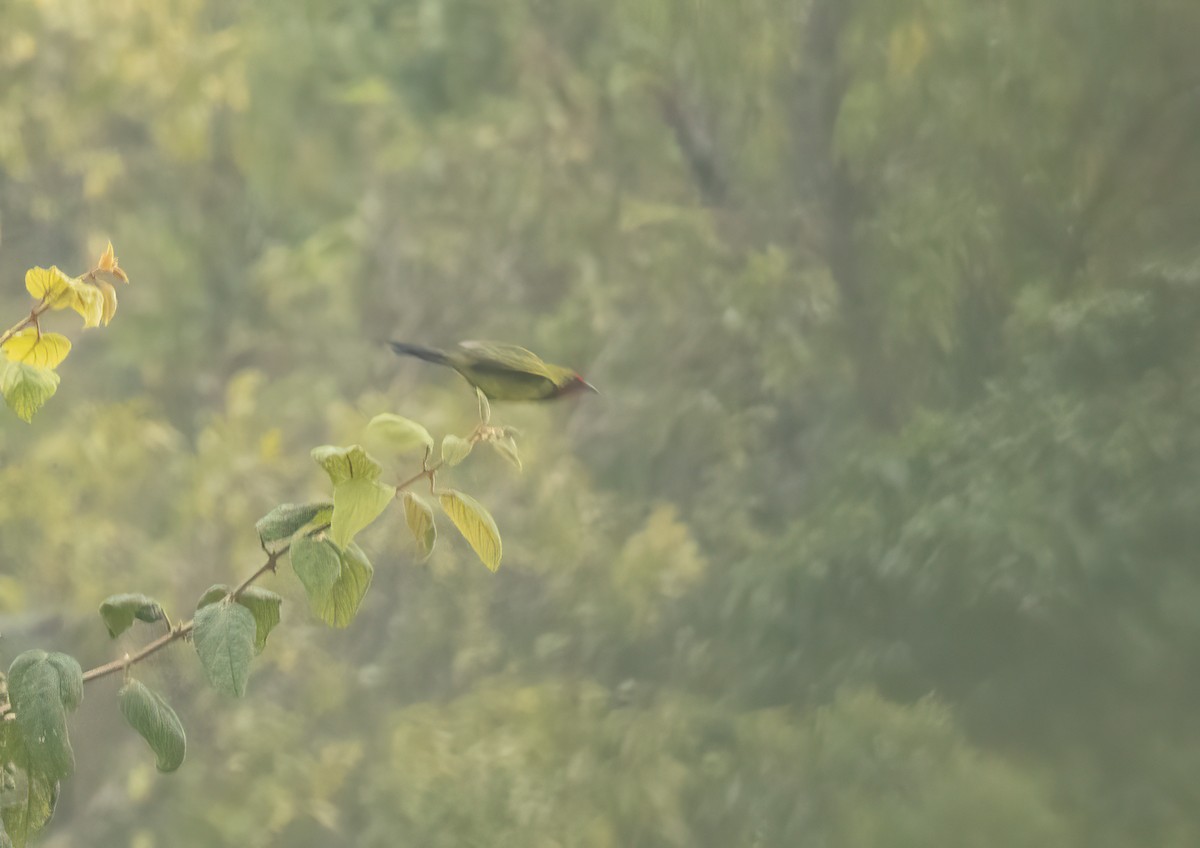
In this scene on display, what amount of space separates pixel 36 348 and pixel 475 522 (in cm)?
26

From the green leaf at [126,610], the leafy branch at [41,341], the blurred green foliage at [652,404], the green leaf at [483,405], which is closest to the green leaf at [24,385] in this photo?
the leafy branch at [41,341]

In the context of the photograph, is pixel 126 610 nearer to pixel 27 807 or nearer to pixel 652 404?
pixel 27 807

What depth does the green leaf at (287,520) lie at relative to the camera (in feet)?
1.89

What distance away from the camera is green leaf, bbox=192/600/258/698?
1.75ft

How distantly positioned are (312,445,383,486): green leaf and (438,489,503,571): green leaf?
0.05 meters

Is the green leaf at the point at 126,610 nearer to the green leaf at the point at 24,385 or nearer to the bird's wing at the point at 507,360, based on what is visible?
the green leaf at the point at 24,385

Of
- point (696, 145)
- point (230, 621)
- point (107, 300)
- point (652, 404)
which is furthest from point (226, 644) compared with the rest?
point (696, 145)

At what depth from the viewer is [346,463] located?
543 mm

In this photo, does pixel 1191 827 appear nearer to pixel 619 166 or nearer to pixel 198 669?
pixel 619 166

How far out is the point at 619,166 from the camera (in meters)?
1.05

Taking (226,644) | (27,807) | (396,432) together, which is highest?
(396,432)

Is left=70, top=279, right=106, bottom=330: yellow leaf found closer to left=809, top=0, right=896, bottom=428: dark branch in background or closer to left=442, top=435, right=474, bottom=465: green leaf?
left=442, top=435, right=474, bottom=465: green leaf

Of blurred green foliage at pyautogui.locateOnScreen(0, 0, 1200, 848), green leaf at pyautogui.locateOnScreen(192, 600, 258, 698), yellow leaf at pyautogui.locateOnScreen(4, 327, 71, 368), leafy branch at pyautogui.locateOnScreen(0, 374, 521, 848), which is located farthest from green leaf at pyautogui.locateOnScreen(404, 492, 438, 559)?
blurred green foliage at pyautogui.locateOnScreen(0, 0, 1200, 848)

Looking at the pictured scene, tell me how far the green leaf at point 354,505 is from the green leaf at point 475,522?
0.17ft
